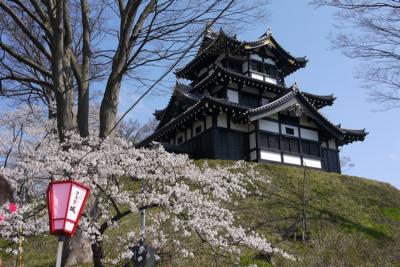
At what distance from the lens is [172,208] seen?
889 cm

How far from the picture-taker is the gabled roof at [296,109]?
22892 millimetres

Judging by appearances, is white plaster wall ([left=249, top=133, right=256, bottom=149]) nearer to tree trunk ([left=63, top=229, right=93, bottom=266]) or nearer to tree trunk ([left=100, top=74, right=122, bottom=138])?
tree trunk ([left=100, top=74, right=122, bottom=138])

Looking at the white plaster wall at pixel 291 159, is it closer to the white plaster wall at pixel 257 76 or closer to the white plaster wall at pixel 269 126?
the white plaster wall at pixel 269 126

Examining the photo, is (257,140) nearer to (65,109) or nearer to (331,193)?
(331,193)

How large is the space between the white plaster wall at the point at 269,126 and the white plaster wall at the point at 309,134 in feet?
6.69

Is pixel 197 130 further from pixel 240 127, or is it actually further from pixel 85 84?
pixel 85 84

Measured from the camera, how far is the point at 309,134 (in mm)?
25906

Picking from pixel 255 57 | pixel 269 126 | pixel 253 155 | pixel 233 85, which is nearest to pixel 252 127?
pixel 269 126

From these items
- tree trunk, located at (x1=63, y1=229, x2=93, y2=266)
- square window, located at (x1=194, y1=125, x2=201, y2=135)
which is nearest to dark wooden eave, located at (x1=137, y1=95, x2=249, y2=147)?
square window, located at (x1=194, y1=125, x2=201, y2=135)

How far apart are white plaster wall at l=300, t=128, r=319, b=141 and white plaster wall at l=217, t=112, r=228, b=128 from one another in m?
5.30

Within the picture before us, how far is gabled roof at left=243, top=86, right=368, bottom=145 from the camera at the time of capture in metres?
22.9

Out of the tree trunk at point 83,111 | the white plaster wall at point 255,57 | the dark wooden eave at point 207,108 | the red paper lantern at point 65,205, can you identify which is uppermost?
the white plaster wall at point 255,57

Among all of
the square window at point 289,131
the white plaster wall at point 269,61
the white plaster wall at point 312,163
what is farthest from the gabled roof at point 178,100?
the white plaster wall at point 312,163

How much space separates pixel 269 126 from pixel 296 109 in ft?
6.80
